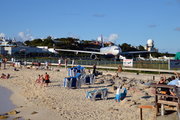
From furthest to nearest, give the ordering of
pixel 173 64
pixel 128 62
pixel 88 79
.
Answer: pixel 128 62, pixel 173 64, pixel 88 79

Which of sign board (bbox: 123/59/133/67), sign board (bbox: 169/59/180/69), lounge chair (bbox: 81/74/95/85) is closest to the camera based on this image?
lounge chair (bbox: 81/74/95/85)

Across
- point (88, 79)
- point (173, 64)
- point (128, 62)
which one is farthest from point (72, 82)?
point (173, 64)

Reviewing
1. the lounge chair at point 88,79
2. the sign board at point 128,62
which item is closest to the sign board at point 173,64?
the sign board at point 128,62

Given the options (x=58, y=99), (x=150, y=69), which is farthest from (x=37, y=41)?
(x=58, y=99)

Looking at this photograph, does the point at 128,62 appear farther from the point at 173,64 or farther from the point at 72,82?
the point at 72,82

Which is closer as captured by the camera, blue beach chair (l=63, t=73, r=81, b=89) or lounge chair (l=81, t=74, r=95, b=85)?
blue beach chair (l=63, t=73, r=81, b=89)

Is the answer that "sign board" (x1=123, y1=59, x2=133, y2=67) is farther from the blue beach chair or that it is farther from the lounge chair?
the blue beach chair

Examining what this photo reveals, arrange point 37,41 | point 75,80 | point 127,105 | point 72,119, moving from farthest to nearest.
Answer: point 37,41 → point 75,80 → point 127,105 → point 72,119

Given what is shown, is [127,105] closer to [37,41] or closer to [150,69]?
[150,69]

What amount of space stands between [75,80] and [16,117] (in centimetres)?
637

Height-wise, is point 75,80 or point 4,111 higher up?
point 75,80

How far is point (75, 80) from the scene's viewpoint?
548 inches

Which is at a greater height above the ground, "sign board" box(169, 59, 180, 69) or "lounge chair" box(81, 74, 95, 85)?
"sign board" box(169, 59, 180, 69)

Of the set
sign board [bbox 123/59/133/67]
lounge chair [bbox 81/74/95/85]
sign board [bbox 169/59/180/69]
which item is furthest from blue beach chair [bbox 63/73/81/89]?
sign board [bbox 169/59/180/69]
